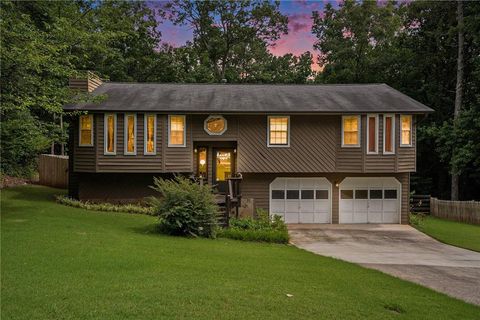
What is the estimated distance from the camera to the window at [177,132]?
18531mm

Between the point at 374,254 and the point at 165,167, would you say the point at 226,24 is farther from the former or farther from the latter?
the point at 374,254

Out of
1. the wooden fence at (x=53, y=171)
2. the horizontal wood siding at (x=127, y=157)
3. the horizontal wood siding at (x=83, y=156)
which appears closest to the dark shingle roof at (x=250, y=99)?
the horizontal wood siding at (x=127, y=157)

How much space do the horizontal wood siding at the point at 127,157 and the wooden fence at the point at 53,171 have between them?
6.21 meters

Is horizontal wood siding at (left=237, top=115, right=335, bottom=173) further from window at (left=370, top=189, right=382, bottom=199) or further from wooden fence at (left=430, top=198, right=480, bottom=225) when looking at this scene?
wooden fence at (left=430, top=198, right=480, bottom=225)

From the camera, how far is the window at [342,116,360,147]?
745 inches

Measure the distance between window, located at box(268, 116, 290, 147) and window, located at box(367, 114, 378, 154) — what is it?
12.5 feet

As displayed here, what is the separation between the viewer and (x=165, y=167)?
18.4m

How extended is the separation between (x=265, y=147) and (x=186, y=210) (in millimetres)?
7681

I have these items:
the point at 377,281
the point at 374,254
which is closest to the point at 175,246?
the point at 377,281

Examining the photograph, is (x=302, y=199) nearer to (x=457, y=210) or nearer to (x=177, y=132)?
(x=177, y=132)

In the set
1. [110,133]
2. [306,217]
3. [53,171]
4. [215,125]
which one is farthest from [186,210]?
[53,171]

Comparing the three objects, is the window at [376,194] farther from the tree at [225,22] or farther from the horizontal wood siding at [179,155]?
the tree at [225,22]

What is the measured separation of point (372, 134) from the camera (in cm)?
1888

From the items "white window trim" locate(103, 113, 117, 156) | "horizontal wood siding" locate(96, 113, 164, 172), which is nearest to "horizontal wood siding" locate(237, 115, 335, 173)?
"horizontal wood siding" locate(96, 113, 164, 172)
